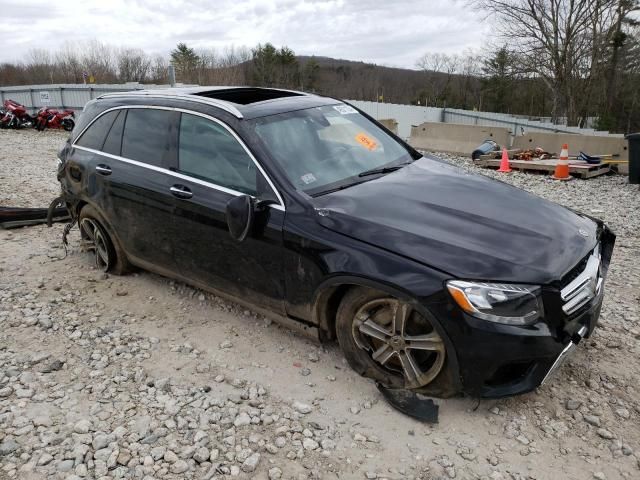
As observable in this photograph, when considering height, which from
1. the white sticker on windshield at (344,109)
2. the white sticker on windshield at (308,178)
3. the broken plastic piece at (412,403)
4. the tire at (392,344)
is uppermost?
the white sticker on windshield at (344,109)

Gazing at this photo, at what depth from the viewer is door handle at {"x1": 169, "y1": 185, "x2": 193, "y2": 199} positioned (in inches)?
153

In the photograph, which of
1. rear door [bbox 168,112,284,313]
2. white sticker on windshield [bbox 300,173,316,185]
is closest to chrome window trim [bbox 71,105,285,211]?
rear door [bbox 168,112,284,313]

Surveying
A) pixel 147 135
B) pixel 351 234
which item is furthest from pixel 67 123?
pixel 351 234

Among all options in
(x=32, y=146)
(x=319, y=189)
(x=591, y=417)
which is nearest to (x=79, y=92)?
(x=32, y=146)

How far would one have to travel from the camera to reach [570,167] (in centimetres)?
1067

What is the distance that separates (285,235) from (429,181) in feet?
3.90

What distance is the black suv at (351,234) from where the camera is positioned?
→ 9.14 ft

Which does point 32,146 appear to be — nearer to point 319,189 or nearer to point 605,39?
point 319,189

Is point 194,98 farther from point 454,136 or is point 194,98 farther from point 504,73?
point 504,73

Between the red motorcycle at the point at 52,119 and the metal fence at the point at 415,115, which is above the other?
the metal fence at the point at 415,115

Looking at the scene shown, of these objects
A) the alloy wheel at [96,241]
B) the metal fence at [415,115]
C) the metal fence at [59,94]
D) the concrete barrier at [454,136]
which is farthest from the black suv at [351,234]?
the metal fence at [415,115]

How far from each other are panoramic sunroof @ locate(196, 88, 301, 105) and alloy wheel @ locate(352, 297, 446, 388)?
6.53 feet

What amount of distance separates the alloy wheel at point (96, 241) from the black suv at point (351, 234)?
228 mm

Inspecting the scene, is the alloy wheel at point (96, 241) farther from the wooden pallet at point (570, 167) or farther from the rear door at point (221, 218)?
the wooden pallet at point (570, 167)
